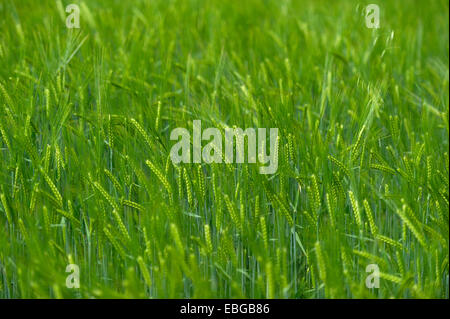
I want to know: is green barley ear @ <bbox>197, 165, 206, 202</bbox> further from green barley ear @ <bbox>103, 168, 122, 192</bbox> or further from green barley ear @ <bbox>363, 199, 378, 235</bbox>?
green barley ear @ <bbox>363, 199, 378, 235</bbox>

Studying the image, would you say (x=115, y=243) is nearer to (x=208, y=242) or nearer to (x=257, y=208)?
(x=208, y=242)

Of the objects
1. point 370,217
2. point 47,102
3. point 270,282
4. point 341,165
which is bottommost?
point 270,282

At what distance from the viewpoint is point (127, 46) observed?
2510 mm

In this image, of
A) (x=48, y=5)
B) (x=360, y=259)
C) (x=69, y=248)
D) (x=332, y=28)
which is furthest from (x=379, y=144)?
(x=48, y=5)

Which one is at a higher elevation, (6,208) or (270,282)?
(6,208)

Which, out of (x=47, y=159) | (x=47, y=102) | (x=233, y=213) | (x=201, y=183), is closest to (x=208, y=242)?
(x=233, y=213)

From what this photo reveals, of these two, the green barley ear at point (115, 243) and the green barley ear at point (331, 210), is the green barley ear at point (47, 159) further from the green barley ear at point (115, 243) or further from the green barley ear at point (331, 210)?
the green barley ear at point (331, 210)

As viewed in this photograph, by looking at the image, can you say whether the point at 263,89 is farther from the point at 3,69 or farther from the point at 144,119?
the point at 3,69

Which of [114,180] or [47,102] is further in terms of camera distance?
[47,102]

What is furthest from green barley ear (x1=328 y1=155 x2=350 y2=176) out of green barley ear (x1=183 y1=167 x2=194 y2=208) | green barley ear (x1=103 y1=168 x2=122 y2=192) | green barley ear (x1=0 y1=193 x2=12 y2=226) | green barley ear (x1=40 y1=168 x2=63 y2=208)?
green barley ear (x1=0 y1=193 x2=12 y2=226)

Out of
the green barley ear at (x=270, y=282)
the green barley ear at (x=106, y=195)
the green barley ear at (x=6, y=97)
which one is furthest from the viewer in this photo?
the green barley ear at (x=6, y=97)

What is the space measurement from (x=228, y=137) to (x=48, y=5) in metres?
1.76

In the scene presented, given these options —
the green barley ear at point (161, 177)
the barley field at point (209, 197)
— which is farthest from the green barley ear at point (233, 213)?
the green barley ear at point (161, 177)

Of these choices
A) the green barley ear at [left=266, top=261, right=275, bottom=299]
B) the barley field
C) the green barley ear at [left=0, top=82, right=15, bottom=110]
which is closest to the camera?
the green barley ear at [left=266, top=261, right=275, bottom=299]
